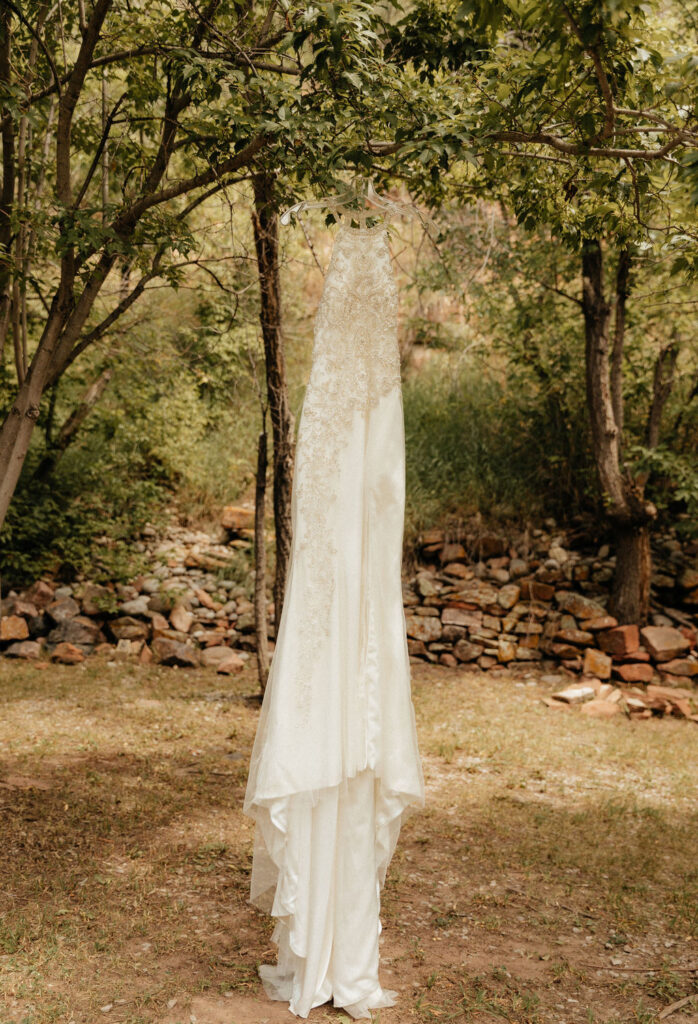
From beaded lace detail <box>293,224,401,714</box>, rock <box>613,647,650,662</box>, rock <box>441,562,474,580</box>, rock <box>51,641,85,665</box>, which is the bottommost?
rock <box>51,641,85,665</box>

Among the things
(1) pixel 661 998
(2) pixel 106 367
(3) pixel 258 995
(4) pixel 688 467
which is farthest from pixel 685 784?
(2) pixel 106 367

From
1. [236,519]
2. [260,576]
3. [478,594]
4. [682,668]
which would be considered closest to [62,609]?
[236,519]

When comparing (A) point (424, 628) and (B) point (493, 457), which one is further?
(B) point (493, 457)

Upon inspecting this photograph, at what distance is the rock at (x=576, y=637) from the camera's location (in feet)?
27.5

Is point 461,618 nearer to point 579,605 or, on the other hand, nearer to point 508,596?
point 508,596

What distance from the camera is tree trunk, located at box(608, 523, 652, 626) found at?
829 centimetres

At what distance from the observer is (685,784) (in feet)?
18.8

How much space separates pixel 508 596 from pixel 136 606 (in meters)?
3.95

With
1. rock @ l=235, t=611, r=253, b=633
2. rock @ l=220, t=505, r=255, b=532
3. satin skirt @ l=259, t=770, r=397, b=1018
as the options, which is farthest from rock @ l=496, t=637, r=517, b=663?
satin skirt @ l=259, t=770, r=397, b=1018

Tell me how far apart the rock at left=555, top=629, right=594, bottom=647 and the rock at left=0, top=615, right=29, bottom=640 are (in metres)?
5.37

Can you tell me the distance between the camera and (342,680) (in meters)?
2.81

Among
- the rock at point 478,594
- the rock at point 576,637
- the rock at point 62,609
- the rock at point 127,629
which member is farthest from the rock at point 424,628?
the rock at point 62,609

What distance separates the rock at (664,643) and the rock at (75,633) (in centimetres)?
554

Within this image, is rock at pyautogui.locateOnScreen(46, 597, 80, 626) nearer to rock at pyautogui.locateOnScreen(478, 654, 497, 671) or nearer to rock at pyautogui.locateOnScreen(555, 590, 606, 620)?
rock at pyautogui.locateOnScreen(478, 654, 497, 671)
